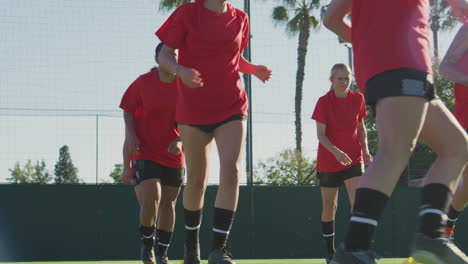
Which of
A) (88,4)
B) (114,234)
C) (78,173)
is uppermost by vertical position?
(88,4)

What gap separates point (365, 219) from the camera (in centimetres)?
361

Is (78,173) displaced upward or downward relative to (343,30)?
downward

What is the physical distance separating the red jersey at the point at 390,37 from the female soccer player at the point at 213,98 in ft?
4.42

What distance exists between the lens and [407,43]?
3.80 m

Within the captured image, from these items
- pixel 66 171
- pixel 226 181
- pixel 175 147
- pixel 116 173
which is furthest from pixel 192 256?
pixel 116 173

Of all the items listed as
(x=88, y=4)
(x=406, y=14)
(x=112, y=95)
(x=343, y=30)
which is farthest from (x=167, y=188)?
(x=88, y=4)

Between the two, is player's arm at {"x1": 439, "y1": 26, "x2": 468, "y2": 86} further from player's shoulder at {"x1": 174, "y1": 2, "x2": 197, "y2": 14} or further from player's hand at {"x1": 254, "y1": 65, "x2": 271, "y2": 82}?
player's shoulder at {"x1": 174, "y1": 2, "x2": 197, "y2": 14}

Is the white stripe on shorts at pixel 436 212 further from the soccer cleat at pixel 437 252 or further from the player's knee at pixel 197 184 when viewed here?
the player's knee at pixel 197 184

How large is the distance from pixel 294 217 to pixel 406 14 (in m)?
9.81

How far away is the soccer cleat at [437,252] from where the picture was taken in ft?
12.3

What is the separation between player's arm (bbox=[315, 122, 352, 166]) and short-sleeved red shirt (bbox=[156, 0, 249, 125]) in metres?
2.06

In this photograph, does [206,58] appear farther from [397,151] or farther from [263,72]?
[397,151]

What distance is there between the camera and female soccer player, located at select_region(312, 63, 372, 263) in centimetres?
792

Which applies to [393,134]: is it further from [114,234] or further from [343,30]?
[114,234]
